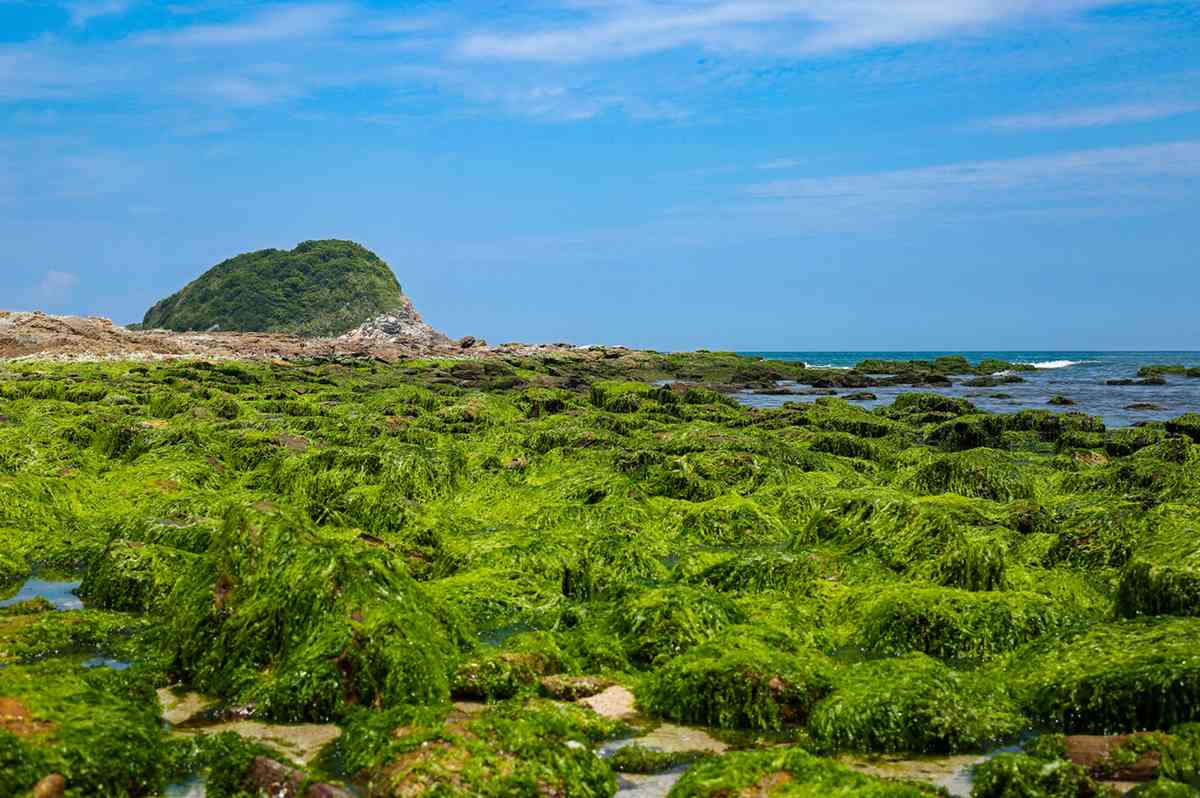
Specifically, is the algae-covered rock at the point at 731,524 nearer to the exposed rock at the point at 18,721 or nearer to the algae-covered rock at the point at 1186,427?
the exposed rock at the point at 18,721

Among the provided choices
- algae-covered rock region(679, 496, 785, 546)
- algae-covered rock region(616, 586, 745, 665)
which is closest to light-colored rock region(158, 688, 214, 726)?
algae-covered rock region(616, 586, 745, 665)

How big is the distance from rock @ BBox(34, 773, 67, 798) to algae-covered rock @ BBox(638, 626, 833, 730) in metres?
2.87

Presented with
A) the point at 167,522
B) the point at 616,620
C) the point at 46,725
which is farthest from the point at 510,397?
the point at 46,725

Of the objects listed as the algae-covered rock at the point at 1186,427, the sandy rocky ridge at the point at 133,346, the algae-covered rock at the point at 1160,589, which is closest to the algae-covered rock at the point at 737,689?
the algae-covered rock at the point at 1160,589

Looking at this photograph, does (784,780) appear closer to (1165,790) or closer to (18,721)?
(1165,790)

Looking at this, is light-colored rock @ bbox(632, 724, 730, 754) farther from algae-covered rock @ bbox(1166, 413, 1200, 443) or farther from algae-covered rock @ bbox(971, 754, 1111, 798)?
algae-covered rock @ bbox(1166, 413, 1200, 443)

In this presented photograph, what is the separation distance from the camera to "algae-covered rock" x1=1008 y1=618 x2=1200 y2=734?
478cm

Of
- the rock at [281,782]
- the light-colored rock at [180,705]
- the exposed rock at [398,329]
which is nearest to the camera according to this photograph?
the rock at [281,782]

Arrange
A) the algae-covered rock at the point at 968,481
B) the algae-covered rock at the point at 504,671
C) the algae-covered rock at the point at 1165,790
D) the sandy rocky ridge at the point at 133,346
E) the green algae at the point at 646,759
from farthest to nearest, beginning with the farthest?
the sandy rocky ridge at the point at 133,346 → the algae-covered rock at the point at 968,481 → the algae-covered rock at the point at 504,671 → the green algae at the point at 646,759 → the algae-covered rock at the point at 1165,790

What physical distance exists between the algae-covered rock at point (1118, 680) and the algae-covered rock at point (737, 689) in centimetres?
121

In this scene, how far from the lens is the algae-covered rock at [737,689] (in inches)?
199

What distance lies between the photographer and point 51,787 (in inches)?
153

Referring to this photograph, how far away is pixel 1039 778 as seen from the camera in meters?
4.10

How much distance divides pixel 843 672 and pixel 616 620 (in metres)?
1.64
